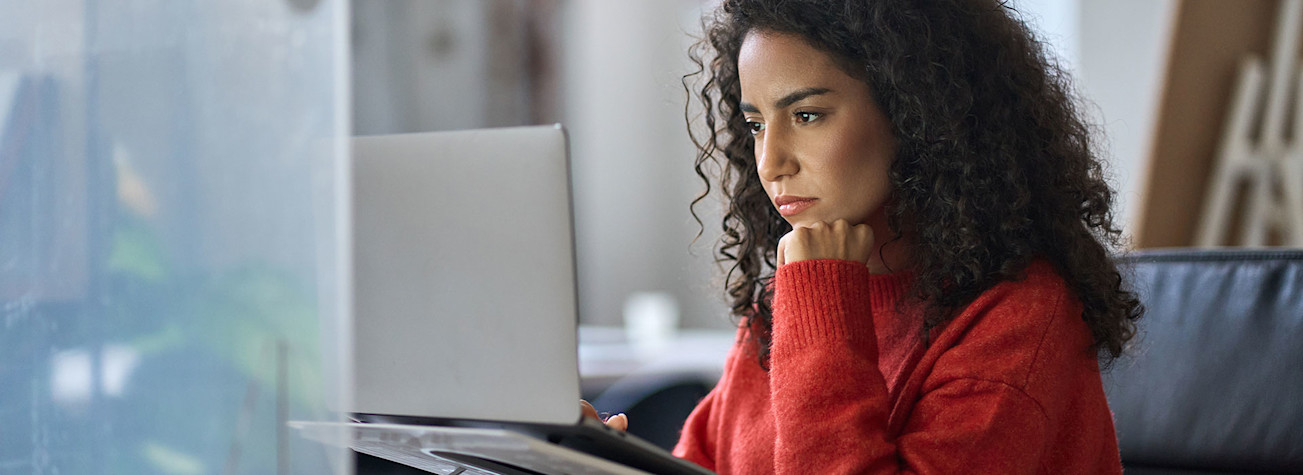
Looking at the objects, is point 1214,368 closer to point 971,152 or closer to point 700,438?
point 971,152

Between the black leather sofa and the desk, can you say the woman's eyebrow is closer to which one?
the black leather sofa

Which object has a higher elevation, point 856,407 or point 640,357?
point 856,407

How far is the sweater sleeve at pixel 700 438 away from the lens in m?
1.26

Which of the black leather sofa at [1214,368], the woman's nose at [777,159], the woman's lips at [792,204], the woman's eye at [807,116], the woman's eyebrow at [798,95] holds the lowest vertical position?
the black leather sofa at [1214,368]

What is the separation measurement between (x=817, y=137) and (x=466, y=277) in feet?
1.31

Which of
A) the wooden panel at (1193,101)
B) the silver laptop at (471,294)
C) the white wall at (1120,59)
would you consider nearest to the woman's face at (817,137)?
the silver laptop at (471,294)

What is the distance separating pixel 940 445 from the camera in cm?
87

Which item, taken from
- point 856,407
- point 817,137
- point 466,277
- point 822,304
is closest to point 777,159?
point 817,137

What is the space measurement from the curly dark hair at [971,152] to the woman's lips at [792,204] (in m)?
0.09

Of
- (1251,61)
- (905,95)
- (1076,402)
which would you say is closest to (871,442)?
(1076,402)

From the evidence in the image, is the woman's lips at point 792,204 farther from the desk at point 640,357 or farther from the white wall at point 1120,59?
the white wall at point 1120,59

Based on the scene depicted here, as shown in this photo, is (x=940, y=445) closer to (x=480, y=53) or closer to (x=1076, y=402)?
(x=1076, y=402)

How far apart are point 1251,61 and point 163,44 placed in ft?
6.47

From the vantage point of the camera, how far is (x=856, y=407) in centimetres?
88
